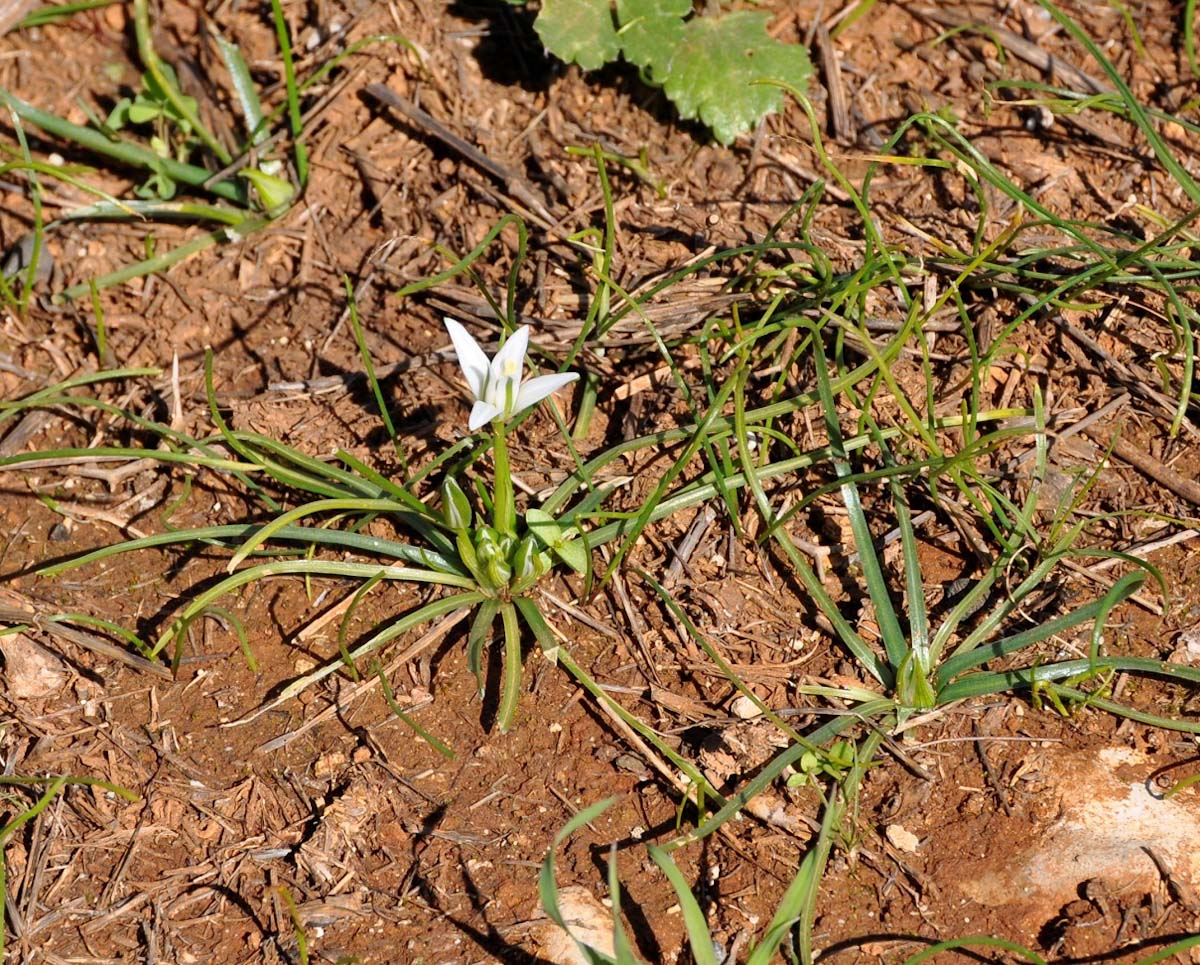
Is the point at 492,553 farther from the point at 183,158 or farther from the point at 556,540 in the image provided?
the point at 183,158

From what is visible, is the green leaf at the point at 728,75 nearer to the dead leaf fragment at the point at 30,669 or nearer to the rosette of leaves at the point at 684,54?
the rosette of leaves at the point at 684,54

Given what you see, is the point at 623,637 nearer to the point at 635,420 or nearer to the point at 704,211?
the point at 635,420

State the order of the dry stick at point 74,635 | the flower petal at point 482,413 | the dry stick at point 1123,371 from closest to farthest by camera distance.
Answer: the flower petal at point 482,413 → the dry stick at point 74,635 → the dry stick at point 1123,371

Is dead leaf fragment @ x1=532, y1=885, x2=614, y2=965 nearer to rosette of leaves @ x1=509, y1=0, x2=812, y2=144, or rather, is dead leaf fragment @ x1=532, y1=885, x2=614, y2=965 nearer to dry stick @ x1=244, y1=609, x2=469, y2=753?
dry stick @ x1=244, y1=609, x2=469, y2=753

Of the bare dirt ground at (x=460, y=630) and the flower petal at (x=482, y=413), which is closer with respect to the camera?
the flower petal at (x=482, y=413)

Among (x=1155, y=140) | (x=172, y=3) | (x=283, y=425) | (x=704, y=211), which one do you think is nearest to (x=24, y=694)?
(x=283, y=425)

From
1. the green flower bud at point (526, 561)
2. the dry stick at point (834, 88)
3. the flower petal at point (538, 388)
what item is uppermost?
the flower petal at point (538, 388)

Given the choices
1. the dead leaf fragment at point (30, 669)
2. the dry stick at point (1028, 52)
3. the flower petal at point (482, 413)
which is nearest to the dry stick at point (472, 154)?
the flower petal at point (482, 413)

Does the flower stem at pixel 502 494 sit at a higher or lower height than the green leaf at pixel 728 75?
lower

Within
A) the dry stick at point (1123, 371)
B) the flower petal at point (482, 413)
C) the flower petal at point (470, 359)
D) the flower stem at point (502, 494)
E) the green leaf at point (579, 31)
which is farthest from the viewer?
the green leaf at point (579, 31)
